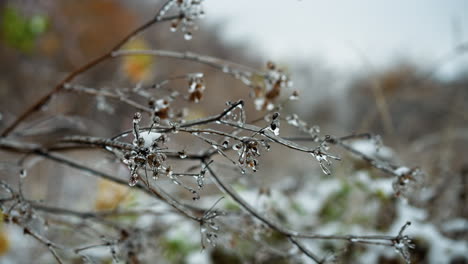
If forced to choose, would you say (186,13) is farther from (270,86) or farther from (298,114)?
(298,114)

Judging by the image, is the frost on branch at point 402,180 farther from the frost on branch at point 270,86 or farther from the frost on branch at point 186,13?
the frost on branch at point 186,13

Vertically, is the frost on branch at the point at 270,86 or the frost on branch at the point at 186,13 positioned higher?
the frost on branch at the point at 270,86

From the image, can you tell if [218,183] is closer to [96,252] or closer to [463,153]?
[96,252]

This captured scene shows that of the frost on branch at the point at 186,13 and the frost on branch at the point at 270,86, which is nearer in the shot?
the frost on branch at the point at 186,13

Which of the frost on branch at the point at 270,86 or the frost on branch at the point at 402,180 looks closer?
the frost on branch at the point at 402,180

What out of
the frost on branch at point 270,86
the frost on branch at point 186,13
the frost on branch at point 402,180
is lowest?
the frost on branch at point 402,180

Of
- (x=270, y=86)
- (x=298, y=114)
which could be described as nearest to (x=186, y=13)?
(x=270, y=86)

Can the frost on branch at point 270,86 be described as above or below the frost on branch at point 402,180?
above

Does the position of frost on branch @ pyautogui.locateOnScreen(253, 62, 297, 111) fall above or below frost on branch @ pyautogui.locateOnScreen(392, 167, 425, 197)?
above

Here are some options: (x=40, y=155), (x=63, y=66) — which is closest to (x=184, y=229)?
(x=40, y=155)

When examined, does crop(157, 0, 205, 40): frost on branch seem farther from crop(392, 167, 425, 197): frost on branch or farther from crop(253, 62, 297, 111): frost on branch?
crop(392, 167, 425, 197): frost on branch

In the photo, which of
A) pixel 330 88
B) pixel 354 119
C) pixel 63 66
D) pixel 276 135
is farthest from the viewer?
pixel 330 88
